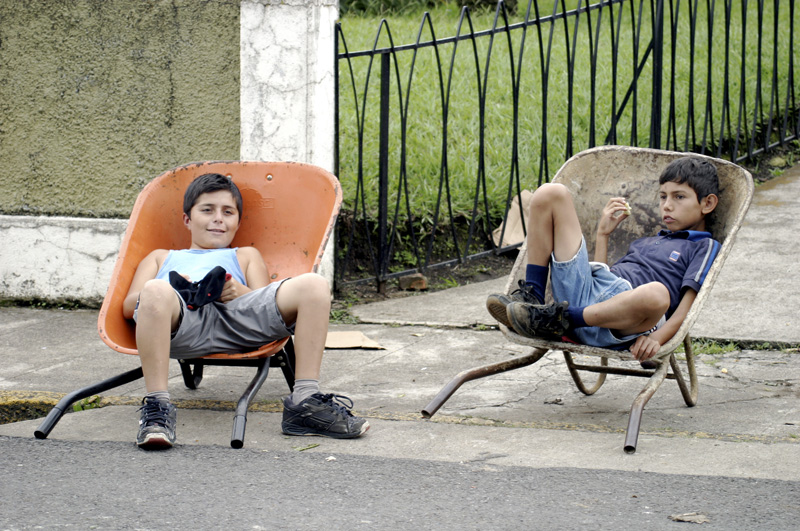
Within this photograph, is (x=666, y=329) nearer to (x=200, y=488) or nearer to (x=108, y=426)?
(x=200, y=488)

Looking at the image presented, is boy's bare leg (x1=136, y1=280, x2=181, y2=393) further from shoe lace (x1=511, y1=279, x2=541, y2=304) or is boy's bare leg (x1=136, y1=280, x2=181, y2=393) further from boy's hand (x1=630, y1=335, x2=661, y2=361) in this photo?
boy's hand (x1=630, y1=335, x2=661, y2=361)

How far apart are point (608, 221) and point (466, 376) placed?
0.86 metres

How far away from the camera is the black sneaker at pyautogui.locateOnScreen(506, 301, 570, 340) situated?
10.9 feet

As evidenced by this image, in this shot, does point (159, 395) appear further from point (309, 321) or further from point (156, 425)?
point (309, 321)

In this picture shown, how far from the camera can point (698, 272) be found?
11.3 ft

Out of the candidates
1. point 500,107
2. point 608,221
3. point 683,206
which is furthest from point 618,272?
point 500,107

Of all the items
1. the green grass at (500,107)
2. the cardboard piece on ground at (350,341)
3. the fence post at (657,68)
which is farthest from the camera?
the green grass at (500,107)

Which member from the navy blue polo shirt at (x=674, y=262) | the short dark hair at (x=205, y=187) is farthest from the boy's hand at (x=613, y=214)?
the short dark hair at (x=205, y=187)

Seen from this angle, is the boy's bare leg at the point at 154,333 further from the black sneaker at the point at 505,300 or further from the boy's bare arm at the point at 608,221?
the boy's bare arm at the point at 608,221

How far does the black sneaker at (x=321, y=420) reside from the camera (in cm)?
329

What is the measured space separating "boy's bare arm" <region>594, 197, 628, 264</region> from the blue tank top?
57.9 inches

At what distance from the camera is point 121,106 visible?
5320 mm

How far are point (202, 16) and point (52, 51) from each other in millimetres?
943

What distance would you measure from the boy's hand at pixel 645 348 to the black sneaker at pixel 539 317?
0.26 m
